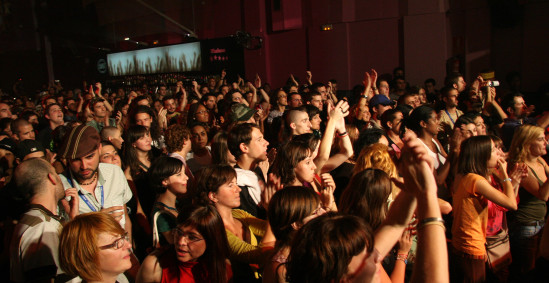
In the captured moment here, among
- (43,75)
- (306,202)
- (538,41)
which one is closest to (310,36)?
(538,41)

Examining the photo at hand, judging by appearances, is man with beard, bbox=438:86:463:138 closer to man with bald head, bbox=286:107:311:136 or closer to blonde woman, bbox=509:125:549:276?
blonde woman, bbox=509:125:549:276

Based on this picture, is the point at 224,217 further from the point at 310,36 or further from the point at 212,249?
the point at 310,36

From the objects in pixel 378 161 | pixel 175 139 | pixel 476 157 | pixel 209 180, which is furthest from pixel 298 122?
pixel 209 180

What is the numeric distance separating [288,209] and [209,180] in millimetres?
825

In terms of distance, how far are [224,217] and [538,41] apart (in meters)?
10.0

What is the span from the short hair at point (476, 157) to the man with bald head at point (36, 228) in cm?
280

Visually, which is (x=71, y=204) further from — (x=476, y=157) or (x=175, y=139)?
(x=476, y=157)

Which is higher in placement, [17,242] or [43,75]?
[43,75]

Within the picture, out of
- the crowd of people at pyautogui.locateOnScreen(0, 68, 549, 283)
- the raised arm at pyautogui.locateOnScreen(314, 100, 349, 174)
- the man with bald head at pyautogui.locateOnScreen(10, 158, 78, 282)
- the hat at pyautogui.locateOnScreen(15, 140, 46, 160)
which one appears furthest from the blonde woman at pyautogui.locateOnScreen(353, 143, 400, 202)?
the hat at pyautogui.locateOnScreen(15, 140, 46, 160)

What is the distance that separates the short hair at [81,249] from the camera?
6.81ft

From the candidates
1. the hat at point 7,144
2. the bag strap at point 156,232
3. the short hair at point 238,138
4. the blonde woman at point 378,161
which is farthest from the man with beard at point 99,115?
the blonde woman at point 378,161

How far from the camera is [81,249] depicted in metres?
2.07

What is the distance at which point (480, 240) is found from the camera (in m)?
3.10

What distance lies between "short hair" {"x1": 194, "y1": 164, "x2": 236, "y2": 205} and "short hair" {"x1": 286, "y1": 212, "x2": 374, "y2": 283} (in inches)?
51.0
